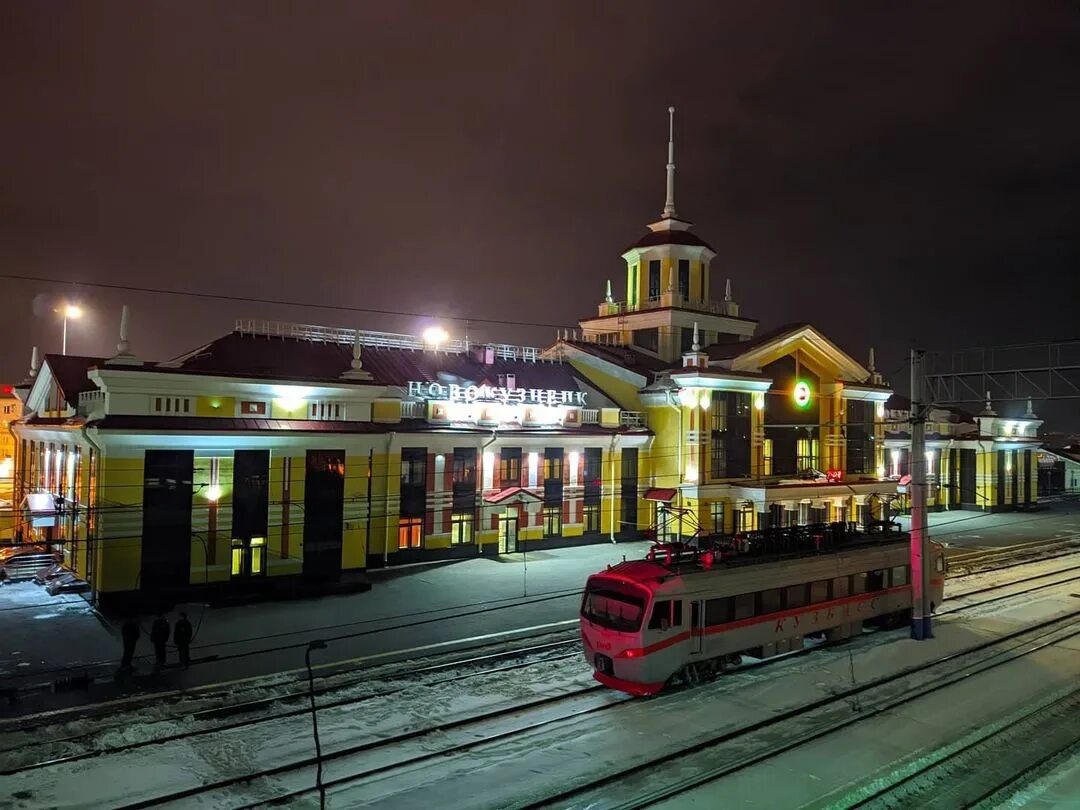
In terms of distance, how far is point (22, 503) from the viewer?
117ft

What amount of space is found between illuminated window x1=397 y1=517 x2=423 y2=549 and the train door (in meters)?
18.6

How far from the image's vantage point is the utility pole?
23188mm

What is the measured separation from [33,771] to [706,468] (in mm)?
33105

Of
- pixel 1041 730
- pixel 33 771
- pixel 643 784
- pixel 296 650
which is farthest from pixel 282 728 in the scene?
pixel 1041 730

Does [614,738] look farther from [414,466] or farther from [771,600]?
[414,466]

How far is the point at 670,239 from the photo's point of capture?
1949 inches

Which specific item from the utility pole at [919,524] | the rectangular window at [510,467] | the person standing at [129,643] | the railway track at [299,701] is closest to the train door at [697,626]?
the railway track at [299,701]

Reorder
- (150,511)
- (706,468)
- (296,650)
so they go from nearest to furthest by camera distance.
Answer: (296,650) → (150,511) → (706,468)

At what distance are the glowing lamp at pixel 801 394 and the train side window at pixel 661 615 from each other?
3045 cm

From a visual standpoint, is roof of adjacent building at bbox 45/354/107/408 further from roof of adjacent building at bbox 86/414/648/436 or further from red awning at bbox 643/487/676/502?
red awning at bbox 643/487/676/502

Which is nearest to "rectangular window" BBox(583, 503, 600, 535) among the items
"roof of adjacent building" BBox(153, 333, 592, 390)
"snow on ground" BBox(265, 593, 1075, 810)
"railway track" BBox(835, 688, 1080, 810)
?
"roof of adjacent building" BBox(153, 333, 592, 390)

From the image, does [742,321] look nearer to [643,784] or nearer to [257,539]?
[257,539]

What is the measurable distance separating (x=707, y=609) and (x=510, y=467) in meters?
20.4

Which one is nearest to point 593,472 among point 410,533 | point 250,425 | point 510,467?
point 510,467
